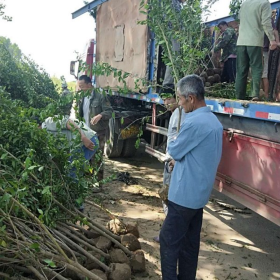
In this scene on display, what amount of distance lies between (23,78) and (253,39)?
4.65m

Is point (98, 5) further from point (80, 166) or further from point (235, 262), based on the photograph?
point (235, 262)

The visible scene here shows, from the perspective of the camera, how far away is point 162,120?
5906 mm

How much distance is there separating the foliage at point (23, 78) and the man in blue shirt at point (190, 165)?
4402mm

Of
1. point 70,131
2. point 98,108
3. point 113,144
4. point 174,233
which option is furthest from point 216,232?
point 113,144

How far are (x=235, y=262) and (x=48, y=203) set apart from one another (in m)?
2.07

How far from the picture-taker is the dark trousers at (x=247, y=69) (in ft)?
14.2

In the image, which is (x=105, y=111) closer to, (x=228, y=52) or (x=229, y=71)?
(x=229, y=71)

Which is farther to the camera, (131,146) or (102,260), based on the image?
(131,146)

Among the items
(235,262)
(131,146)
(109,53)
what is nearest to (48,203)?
(235,262)

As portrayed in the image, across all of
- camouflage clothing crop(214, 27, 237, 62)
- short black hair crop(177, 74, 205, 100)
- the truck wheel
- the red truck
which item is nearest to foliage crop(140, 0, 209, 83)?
the red truck

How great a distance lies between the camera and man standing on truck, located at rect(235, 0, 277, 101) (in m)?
4.26

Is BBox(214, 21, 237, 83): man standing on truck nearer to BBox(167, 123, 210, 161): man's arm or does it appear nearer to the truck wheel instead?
the truck wheel

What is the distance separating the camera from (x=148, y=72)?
5.80 metres

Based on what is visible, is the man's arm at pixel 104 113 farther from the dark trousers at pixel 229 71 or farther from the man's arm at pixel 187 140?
the man's arm at pixel 187 140
